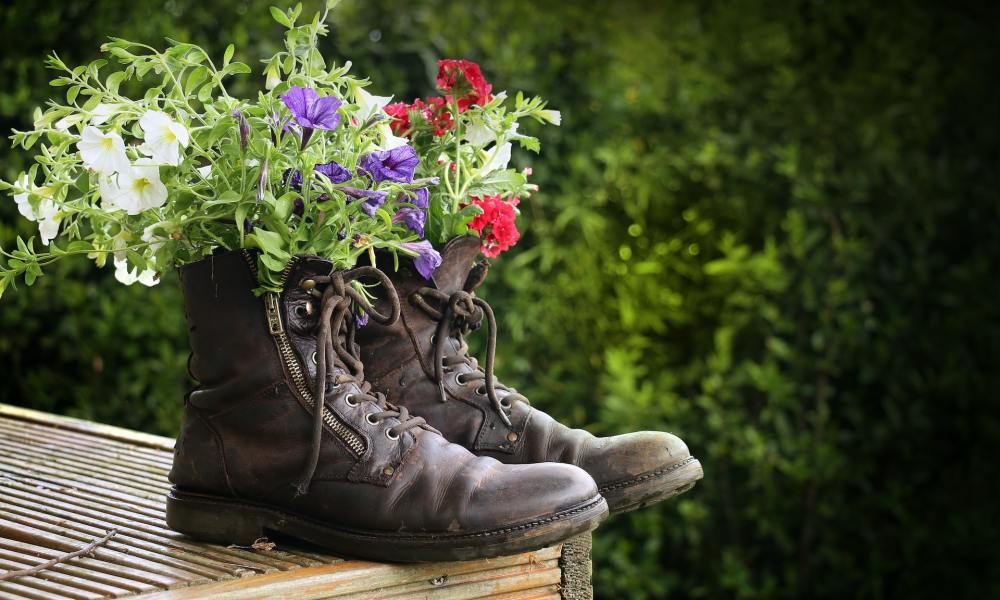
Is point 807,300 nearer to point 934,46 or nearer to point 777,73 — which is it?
point 777,73

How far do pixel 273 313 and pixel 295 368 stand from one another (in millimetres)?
58

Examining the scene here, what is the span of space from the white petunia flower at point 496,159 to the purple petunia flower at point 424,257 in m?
0.14

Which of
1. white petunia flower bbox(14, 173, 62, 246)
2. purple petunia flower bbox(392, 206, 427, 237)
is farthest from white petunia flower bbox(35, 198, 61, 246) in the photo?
purple petunia flower bbox(392, 206, 427, 237)

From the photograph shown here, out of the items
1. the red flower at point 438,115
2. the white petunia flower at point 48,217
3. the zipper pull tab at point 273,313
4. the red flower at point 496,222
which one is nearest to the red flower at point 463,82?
the red flower at point 438,115

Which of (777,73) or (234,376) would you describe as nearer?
(234,376)

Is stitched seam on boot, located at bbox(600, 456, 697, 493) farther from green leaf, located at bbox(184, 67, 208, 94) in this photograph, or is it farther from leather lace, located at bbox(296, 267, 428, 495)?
green leaf, located at bbox(184, 67, 208, 94)

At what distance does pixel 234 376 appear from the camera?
1062mm

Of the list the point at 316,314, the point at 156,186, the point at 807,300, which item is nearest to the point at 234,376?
the point at 316,314

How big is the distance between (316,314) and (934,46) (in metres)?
1.97

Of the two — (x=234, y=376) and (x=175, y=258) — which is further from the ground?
(x=175, y=258)

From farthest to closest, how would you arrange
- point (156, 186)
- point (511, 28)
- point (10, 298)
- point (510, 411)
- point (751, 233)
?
point (751, 233), point (511, 28), point (10, 298), point (510, 411), point (156, 186)

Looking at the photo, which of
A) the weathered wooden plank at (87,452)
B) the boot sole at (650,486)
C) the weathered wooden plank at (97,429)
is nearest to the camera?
the boot sole at (650,486)

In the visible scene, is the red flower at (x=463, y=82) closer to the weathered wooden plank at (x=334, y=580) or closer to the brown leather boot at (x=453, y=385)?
the brown leather boot at (x=453, y=385)

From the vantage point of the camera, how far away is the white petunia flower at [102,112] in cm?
104
